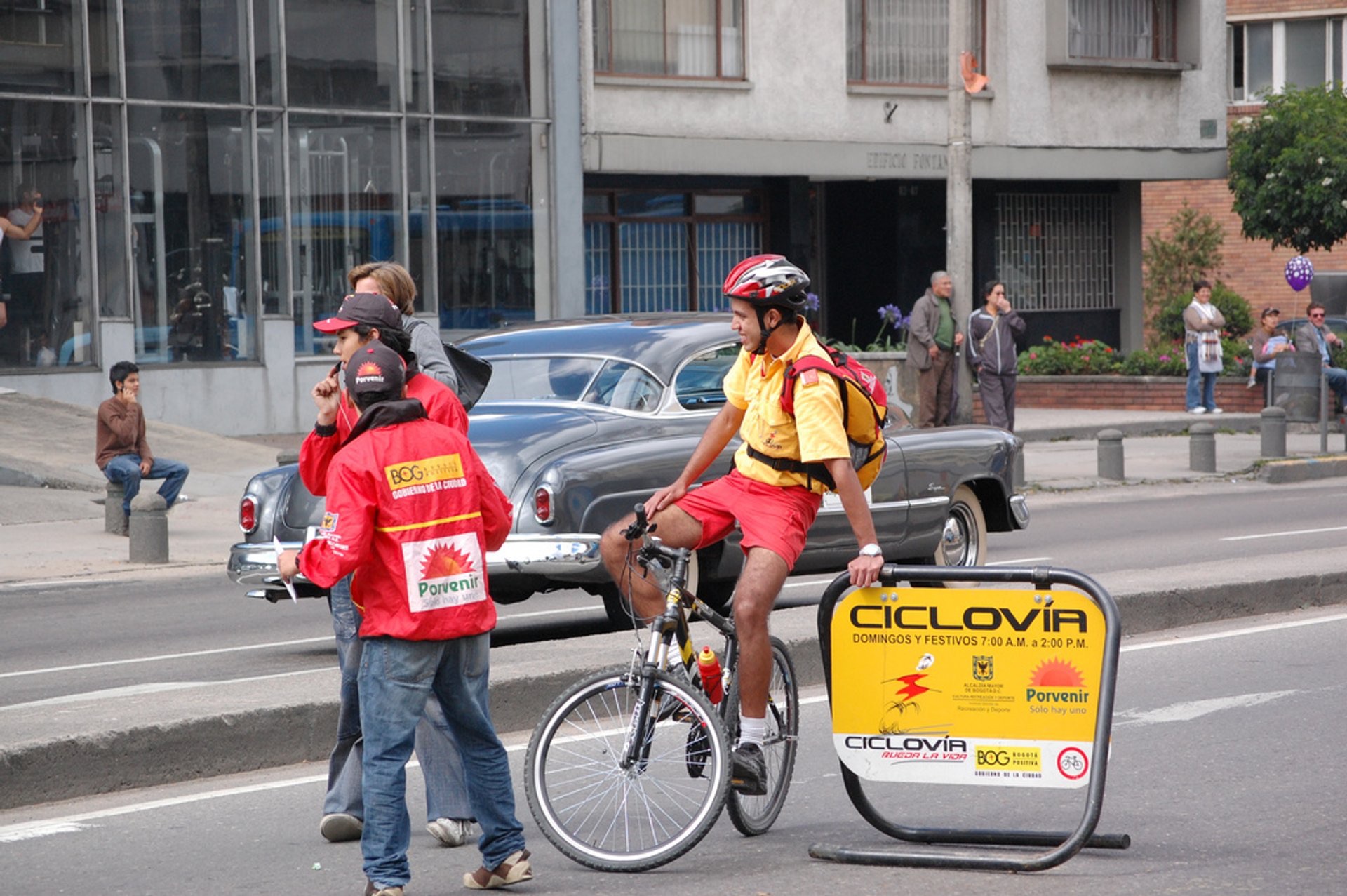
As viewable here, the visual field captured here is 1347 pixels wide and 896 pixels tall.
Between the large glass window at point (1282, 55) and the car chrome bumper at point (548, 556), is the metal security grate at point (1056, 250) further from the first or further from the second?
the car chrome bumper at point (548, 556)

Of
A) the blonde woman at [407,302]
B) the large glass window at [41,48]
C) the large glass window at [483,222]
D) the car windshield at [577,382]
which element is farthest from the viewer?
the large glass window at [483,222]

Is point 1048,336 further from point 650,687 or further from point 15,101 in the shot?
point 650,687

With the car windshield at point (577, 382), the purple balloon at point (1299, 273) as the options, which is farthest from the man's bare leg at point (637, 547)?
the purple balloon at point (1299, 273)

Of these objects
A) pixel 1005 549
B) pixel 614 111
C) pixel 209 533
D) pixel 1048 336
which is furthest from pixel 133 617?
pixel 1048 336

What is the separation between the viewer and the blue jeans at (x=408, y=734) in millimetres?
5227

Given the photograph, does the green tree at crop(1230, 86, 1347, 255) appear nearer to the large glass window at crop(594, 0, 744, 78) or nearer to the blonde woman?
the large glass window at crop(594, 0, 744, 78)

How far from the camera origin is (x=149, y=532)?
550 inches

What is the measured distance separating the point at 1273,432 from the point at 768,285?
1743cm

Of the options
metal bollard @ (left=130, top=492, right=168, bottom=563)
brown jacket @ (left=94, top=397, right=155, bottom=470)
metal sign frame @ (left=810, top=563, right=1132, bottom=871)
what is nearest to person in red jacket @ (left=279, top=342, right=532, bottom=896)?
metal sign frame @ (left=810, top=563, right=1132, bottom=871)

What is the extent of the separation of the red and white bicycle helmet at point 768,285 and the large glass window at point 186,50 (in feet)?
59.1

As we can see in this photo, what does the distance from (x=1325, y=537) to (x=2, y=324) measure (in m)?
14.1

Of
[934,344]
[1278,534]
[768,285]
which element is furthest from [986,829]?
[934,344]

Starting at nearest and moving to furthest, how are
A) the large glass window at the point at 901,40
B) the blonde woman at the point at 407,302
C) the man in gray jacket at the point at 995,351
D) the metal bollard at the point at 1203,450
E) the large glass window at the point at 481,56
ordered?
the blonde woman at the point at 407,302
the man in gray jacket at the point at 995,351
the metal bollard at the point at 1203,450
the large glass window at the point at 481,56
the large glass window at the point at 901,40

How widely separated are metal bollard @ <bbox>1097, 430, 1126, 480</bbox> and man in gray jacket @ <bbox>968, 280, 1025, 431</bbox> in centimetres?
106
